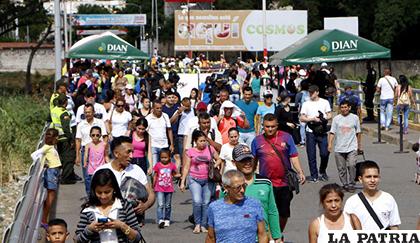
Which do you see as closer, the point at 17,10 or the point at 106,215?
the point at 106,215

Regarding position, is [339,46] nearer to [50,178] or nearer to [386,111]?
[386,111]

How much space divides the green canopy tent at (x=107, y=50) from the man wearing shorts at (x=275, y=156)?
783 inches

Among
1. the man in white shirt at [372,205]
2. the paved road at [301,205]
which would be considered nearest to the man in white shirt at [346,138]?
the paved road at [301,205]

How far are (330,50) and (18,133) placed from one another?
8.46 metres

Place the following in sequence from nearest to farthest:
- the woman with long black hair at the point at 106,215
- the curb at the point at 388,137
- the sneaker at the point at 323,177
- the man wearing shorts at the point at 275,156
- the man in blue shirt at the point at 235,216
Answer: the woman with long black hair at the point at 106,215 < the man in blue shirt at the point at 235,216 < the man wearing shorts at the point at 275,156 < the sneaker at the point at 323,177 < the curb at the point at 388,137

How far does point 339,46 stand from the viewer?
27.8m

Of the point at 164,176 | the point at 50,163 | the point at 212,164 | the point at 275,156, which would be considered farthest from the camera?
the point at 50,163

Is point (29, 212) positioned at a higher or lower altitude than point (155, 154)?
higher

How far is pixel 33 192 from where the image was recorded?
1248 centimetres

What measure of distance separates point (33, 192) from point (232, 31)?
53.3m

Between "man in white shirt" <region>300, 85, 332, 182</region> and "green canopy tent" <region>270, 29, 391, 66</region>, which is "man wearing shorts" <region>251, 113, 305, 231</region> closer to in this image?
"man in white shirt" <region>300, 85, 332, 182</region>

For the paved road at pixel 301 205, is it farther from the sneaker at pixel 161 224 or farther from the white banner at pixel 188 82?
the white banner at pixel 188 82

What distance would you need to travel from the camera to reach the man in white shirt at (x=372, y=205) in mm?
8727

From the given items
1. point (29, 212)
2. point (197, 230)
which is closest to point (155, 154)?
point (197, 230)
